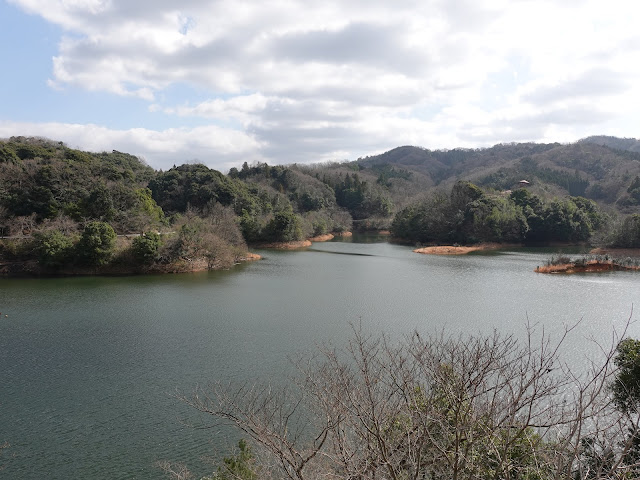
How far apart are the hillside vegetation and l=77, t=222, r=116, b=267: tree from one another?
7cm

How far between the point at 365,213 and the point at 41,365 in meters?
58.6

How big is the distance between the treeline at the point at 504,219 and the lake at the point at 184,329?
15239mm

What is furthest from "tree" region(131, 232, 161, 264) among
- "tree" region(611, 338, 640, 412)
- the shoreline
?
"tree" region(611, 338, 640, 412)

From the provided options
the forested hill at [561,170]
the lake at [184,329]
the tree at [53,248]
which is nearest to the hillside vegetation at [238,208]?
the tree at [53,248]

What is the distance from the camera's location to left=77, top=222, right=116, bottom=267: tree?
989 inches

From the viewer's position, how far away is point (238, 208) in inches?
1818

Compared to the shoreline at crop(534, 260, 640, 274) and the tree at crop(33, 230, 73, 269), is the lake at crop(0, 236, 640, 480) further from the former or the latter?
the tree at crop(33, 230, 73, 269)

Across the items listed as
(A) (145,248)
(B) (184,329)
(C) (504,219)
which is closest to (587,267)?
(C) (504,219)

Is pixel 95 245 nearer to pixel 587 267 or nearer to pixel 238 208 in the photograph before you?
pixel 238 208

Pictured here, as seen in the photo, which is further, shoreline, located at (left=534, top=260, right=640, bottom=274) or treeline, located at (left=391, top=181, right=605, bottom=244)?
treeline, located at (left=391, top=181, right=605, bottom=244)

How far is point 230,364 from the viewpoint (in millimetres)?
11445

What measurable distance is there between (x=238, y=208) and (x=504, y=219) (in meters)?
27.1

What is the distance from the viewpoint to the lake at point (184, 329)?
26.0 ft

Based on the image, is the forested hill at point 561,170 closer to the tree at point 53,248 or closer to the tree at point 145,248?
the tree at point 145,248
